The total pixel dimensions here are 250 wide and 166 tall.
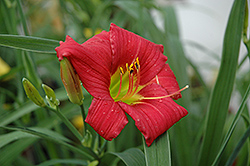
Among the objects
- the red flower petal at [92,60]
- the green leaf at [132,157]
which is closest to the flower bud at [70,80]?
the red flower petal at [92,60]

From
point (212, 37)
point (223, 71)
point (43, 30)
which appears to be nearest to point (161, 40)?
point (223, 71)

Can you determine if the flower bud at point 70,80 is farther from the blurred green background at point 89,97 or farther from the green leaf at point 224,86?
the green leaf at point 224,86

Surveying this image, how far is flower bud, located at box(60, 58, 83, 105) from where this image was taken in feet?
1.01

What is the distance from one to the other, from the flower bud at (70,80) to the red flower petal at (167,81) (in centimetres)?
14

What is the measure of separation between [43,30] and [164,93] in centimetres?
79

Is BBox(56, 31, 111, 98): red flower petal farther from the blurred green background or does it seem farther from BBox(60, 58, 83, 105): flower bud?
the blurred green background

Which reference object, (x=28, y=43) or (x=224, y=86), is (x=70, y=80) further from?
(x=224, y=86)

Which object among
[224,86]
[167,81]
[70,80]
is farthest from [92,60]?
[224,86]

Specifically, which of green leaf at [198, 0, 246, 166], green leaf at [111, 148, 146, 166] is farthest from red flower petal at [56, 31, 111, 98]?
green leaf at [198, 0, 246, 166]

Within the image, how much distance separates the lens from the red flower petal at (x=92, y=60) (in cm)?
30

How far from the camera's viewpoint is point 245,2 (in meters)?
0.43

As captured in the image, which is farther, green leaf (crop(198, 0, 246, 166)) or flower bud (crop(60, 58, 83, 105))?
green leaf (crop(198, 0, 246, 166))

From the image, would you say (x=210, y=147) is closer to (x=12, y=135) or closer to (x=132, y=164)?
(x=132, y=164)

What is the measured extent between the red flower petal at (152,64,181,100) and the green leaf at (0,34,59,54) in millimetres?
179
